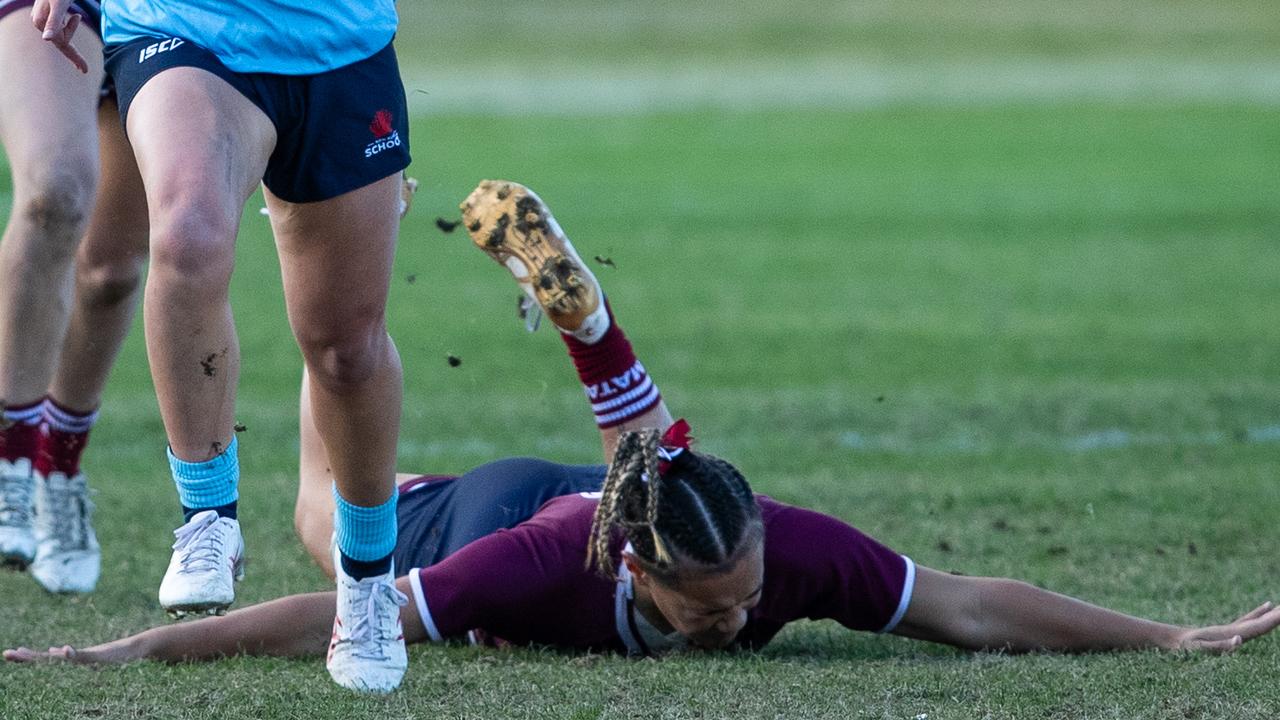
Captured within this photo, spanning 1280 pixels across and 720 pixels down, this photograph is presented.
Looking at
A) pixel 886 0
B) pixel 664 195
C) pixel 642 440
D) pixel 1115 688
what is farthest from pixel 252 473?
pixel 886 0

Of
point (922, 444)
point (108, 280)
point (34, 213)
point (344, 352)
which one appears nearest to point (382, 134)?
point (344, 352)

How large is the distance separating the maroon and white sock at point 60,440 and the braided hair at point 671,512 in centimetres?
194

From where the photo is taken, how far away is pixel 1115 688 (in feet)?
12.8

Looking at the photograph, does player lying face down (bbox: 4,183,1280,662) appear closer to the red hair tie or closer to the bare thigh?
the red hair tie

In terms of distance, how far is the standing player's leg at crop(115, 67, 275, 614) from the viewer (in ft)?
11.6

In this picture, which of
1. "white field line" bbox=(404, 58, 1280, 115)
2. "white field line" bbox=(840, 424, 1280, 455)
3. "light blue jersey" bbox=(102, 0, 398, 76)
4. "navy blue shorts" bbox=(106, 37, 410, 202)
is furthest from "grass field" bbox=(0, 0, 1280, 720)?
"white field line" bbox=(404, 58, 1280, 115)

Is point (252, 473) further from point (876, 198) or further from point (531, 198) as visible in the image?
point (876, 198)

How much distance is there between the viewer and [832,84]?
116ft

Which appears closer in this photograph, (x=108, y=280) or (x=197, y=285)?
(x=197, y=285)

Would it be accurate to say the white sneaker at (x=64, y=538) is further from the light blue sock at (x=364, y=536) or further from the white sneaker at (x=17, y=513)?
the light blue sock at (x=364, y=536)

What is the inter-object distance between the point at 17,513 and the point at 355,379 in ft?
5.93

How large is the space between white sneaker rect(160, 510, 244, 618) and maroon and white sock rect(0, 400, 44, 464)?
1.60m

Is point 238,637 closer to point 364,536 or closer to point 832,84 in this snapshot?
point 364,536

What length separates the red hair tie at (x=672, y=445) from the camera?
4.04m
